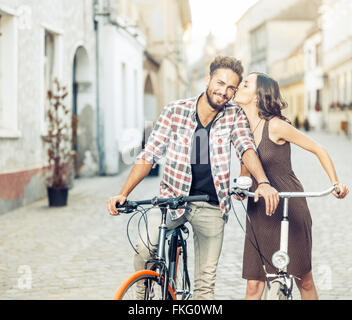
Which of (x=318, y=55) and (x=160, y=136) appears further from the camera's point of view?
(x=318, y=55)

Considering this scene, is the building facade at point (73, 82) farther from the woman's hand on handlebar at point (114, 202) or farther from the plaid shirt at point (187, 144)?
the woman's hand on handlebar at point (114, 202)

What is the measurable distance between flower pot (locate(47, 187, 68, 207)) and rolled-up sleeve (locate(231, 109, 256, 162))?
7.59 m

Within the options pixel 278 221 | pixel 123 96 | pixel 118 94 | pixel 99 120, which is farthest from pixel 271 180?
pixel 123 96

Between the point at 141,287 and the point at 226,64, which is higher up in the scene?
the point at 226,64

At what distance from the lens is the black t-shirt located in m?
3.69

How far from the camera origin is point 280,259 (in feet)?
11.4

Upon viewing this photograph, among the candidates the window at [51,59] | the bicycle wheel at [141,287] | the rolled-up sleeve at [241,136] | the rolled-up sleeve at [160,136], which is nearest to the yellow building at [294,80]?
the window at [51,59]

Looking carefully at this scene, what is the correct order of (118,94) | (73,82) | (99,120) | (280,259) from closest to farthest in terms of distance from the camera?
1. (280,259)
2. (73,82)
3. (99,120)
4. (118,94)

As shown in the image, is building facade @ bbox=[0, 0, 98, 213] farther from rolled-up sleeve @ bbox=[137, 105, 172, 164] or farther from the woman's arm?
the woman's arm

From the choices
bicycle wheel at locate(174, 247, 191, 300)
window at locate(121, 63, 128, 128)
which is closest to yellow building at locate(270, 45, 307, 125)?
window at locate(121, 63, 128, 128)

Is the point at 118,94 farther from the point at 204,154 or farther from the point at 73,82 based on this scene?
the point at 204,154

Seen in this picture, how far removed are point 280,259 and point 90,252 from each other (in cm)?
406
